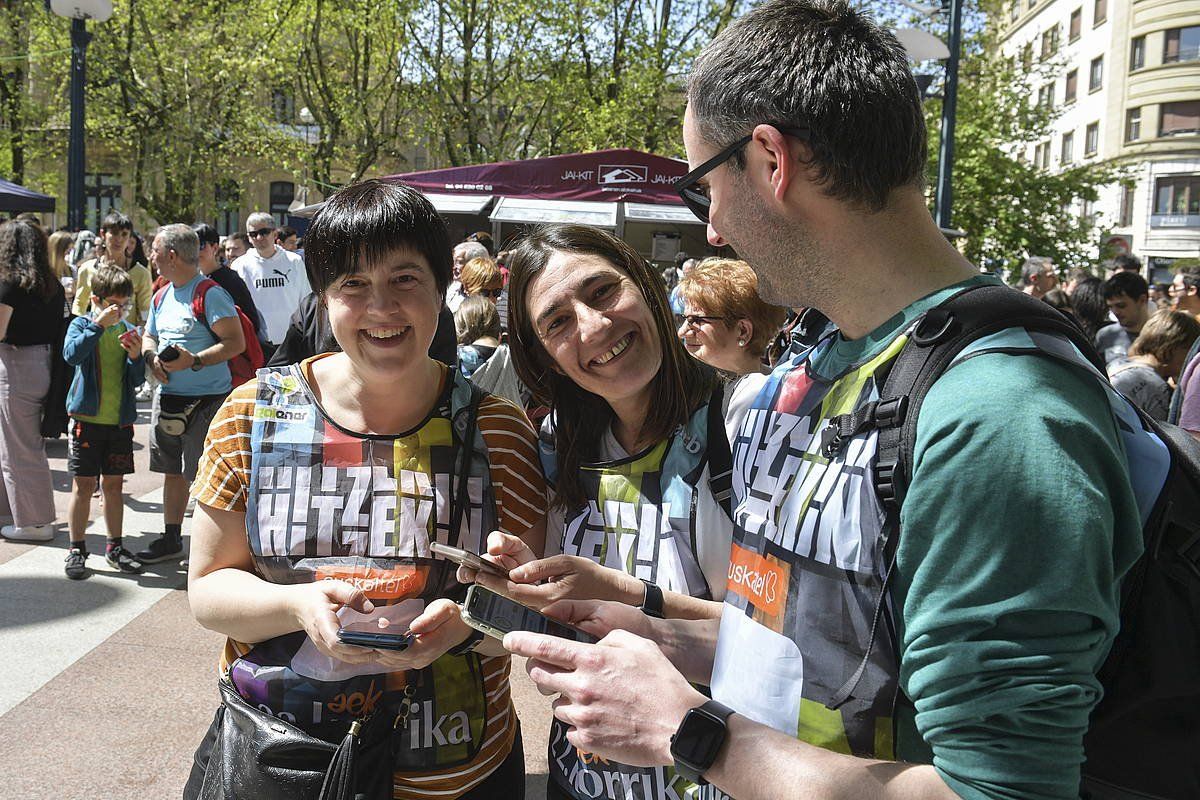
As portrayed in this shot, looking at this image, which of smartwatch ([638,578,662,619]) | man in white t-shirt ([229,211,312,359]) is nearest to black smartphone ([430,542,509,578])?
smartwatch ([638,578,662,619])

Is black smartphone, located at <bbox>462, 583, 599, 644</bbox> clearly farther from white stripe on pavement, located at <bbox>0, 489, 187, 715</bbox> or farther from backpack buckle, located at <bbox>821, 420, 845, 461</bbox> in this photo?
white stripe on pavement, located at <bbox>0, 489, 187, 715</bbox>

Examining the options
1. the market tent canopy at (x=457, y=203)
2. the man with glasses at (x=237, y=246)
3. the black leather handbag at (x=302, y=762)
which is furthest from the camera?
the man with glasses at (x=237, y=246)

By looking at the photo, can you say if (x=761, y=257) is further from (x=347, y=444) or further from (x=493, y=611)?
(x=347, y=444)

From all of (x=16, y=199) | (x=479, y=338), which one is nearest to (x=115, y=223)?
(x=16, y=199)

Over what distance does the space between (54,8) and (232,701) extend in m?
9.68

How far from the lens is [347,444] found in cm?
194

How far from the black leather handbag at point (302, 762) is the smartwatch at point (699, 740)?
865mm

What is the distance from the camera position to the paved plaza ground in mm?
3369

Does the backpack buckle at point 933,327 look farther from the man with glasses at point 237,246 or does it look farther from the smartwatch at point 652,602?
the man with glasses at point 237,246

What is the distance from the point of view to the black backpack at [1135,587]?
3.25ft

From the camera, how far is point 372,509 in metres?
1.91

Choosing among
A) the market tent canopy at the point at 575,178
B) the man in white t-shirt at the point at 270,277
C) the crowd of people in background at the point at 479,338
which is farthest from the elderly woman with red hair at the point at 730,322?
the market tent canopy at the point at 575,178

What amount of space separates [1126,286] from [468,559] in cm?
727

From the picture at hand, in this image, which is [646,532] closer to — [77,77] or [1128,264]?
[77,77]
